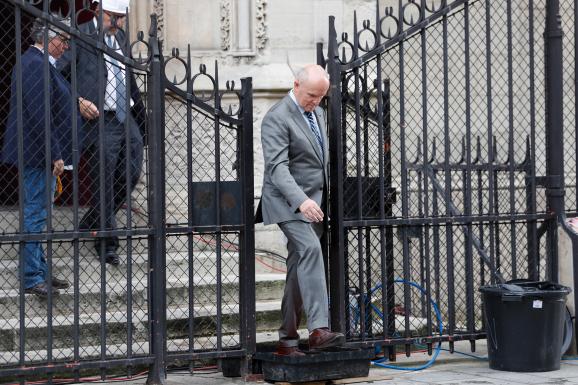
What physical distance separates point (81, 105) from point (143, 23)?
110 inches

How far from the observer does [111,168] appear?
26.7ft

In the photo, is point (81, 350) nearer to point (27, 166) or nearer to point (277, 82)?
point (27, 166)

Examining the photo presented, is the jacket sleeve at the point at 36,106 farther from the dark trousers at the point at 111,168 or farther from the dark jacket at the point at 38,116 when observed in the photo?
the dark trousers at the point at 111,168

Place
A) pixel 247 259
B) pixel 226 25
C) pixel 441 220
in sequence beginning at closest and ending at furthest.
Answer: pixel 247 259
pixel 441 220
pixel 226 25

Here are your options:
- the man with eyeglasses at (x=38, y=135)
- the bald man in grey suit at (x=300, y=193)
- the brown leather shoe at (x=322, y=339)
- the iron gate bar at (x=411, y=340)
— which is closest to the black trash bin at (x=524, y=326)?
the iron gate bar at (x=411, y=340)

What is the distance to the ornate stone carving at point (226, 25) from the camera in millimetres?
10734

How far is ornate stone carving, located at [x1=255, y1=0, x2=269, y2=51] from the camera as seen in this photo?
35.2 ft

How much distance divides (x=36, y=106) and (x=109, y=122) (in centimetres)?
96

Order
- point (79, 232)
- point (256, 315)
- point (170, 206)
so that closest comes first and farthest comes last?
point (79, 232) → point (256, 315) → point (170, 206)

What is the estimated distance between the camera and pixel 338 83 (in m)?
8.50

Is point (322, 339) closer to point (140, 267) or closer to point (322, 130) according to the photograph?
point (322, 130)

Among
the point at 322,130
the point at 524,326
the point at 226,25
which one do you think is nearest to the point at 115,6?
the point at 226,25

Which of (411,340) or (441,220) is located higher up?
(441,220)

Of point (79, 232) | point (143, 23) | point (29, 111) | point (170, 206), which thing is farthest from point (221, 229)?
point (143, 23)
